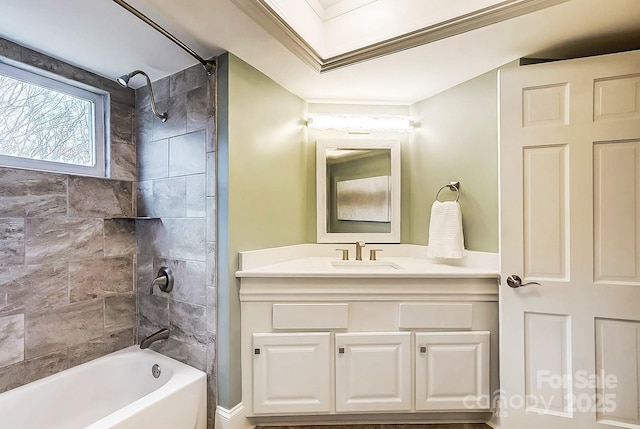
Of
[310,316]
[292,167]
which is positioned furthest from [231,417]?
[292,167]

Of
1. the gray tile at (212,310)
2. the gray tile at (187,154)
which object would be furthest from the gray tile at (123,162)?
the gray tile at (212,310)

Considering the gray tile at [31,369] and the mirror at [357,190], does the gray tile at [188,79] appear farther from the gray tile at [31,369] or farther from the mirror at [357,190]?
the gray tile at [31,369]

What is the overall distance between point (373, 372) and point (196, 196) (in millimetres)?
1434

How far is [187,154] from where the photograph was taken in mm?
1791

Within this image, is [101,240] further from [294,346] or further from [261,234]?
[294,346]

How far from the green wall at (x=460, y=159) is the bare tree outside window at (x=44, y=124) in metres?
2.19

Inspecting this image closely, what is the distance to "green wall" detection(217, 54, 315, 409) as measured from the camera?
1.64m

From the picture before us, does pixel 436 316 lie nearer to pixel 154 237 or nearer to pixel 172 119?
pixel 154 237

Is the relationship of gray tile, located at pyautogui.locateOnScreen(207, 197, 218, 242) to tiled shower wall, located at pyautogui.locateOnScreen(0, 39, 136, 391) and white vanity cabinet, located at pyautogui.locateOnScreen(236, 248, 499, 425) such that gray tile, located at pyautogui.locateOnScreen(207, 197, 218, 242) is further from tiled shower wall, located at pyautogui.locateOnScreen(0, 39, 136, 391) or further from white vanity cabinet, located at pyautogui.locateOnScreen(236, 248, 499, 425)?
tiled shower wall, located at pyautogui.locateOnScreen(0, 39, 136, 391)

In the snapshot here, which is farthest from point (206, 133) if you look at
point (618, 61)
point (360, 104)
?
point (618, 61)

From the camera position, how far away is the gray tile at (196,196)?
1.72 m

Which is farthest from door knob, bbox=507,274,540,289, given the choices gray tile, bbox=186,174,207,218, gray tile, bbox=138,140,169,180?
gray tile, bbox=138,140,169,180

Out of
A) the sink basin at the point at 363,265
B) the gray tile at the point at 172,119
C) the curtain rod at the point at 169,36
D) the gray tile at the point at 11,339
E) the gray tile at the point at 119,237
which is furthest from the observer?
the sink basin at the point at 363,265

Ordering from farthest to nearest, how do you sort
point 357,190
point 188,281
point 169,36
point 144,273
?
point 357,190 → point 144,273 → point 188,281 → point 169,36
